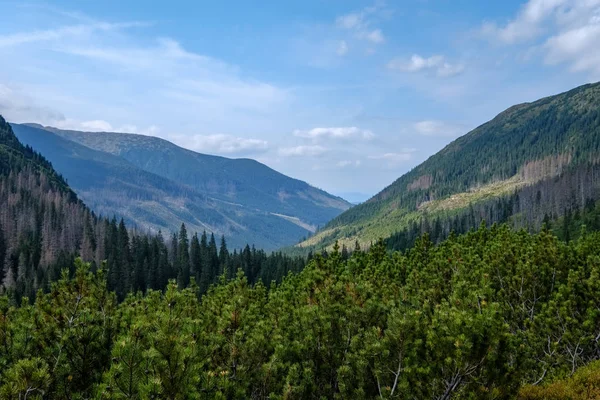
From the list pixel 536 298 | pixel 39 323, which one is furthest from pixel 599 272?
pixel 39 323

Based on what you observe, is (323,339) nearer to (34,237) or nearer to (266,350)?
(266,350)

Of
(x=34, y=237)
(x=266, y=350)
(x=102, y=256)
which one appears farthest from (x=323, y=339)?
(x=34, y=237)

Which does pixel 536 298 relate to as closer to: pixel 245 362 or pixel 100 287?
pixel 245 362

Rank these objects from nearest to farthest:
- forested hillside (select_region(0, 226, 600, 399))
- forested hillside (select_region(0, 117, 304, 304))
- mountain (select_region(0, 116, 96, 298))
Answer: forested hillside (select_region(0, 226, 600, 399)) < mountain (select_region(0, 116, 96, 298)) < forested hillside (select_region(0, 117, 304, 304))

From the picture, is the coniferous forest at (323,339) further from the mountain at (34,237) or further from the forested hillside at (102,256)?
the mountain at (34,237)

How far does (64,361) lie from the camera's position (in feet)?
36.4

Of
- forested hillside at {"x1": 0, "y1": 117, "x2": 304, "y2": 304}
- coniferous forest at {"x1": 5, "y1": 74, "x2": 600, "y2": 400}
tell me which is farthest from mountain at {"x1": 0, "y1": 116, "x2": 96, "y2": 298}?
coniferous forest at {"x1": 5, "y1": 74, "x2": 600, "y2": 400}

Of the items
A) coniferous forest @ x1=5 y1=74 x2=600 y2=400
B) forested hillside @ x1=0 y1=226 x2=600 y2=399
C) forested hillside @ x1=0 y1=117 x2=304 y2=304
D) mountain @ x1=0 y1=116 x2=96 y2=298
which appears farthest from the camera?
forested hillside @ x1=0 y1=117 x2=304 y2=304

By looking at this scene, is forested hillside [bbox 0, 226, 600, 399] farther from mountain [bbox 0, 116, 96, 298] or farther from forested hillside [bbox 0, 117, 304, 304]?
mountain [bbox 0, 116, 96, 298]

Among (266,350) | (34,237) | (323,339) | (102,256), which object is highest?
(323,339)

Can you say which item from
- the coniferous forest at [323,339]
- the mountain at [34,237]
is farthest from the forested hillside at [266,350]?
the mountain at [34,237]

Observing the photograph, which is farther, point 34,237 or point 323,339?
point 34,237

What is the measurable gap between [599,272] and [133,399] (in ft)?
68.2

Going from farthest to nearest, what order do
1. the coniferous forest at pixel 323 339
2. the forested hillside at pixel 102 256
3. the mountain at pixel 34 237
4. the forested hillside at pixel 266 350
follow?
1. the forested hillside at pixel 102 256
2. the mountain at pixel 34 237
3. the coniferous forest at pixel 323 339
4. the forested hillside at pixel 266 350
